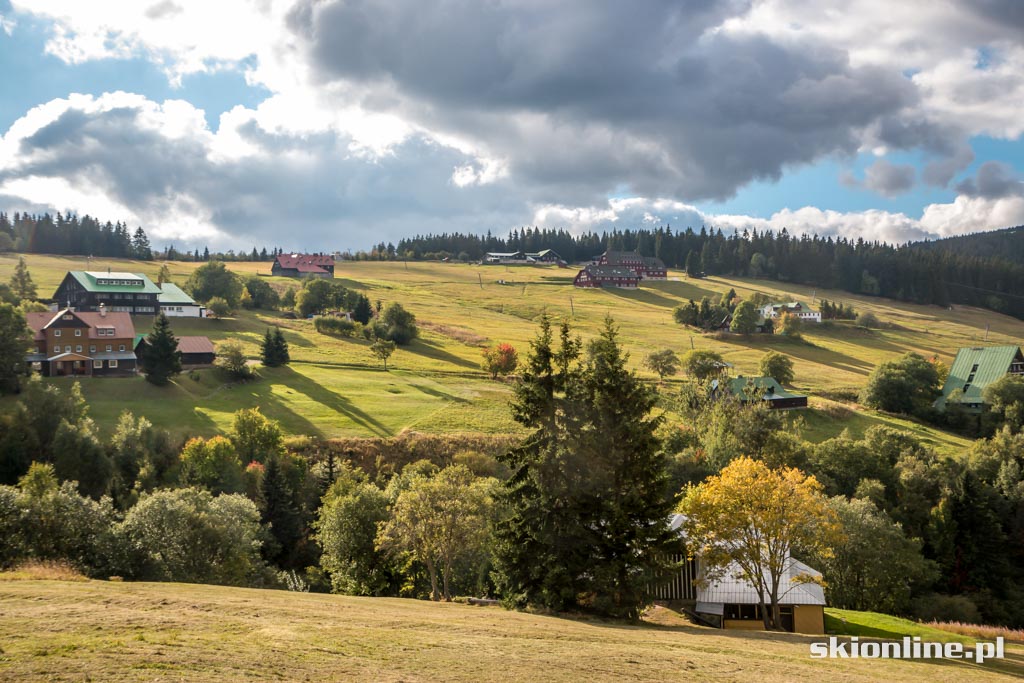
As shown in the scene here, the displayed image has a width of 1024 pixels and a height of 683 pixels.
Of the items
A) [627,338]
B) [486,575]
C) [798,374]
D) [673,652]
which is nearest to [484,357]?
[627,338]

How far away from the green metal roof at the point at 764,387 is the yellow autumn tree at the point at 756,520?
52.8 meters

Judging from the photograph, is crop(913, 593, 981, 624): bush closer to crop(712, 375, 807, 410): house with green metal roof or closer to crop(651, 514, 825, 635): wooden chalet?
crop(651, 514, 825, 635): wooden chalet

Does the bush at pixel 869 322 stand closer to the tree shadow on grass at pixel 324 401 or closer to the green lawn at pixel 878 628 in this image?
the tree shadow on grass at pixel 324 401

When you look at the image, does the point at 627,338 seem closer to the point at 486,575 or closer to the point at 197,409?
the point at 197,409

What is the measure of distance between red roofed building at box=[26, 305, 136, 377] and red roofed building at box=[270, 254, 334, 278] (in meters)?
88.7

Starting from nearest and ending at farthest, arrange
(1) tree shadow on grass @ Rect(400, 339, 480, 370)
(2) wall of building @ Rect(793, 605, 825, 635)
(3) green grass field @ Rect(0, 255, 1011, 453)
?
(2) wall of building @ Rect(793, 605, 825, 635)
(3) green grass field @ Rect(0, 255, 1011, 453)
(1) tree shadow on grass @ Rect(400, 339, 480, 370)

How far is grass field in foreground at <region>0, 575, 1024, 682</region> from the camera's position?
45.6 feet

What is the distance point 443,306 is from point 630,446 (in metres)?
118

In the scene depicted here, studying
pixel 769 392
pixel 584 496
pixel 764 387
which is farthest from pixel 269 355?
pixel 584 496

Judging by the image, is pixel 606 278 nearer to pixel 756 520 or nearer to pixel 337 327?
pixel 337 327

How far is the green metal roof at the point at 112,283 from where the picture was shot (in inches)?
4284

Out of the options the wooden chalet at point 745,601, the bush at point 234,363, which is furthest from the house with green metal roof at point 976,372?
the bush at point 234,363

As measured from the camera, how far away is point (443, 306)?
147125 mm

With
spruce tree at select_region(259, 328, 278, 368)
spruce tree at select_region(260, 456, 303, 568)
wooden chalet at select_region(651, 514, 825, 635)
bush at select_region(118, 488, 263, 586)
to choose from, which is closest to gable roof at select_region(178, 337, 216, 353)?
spruce tree at select_region(259, 328, 278, 368)
